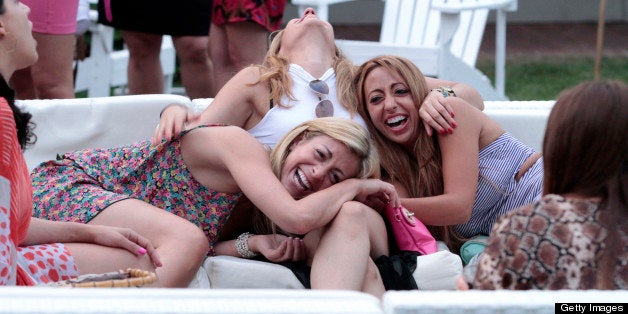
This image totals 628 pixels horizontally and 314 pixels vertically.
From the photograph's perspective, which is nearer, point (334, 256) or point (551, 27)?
point (334, 256)

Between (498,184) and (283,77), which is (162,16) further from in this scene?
(498,184)

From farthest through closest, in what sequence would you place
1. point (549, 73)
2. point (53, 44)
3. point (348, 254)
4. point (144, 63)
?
point (549, 73), point (144, 63), point (53, 44), point (348, 254)

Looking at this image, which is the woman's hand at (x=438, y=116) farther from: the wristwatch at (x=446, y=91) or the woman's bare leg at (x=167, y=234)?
the woman's bare leg at (x=167, y=234)

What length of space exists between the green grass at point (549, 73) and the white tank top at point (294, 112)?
403 centimetres

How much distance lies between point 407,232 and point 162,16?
2.15 meters

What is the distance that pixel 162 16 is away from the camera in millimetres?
4793

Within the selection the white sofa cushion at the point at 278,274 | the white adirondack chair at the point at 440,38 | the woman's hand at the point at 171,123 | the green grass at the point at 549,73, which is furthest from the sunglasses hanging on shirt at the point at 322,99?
the green grass at the point at 549,73

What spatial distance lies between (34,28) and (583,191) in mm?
2879

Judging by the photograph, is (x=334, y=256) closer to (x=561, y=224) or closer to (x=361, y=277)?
(x=361, y=277)

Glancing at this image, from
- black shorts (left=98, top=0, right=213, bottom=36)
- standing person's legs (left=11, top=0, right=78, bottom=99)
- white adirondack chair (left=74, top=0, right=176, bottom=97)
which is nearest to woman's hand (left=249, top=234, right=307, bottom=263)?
standing person's legs (left=11, top=0, right=78, bottom=99)

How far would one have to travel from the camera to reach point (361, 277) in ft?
8.84

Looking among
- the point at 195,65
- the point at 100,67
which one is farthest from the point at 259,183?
the point at 100,67

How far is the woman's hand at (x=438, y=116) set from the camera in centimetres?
329

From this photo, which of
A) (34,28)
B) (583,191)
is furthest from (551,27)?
(583,191)
